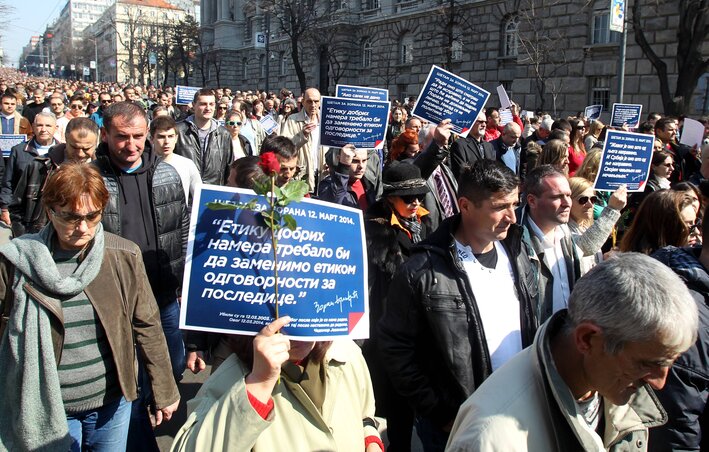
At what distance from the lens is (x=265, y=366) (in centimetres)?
193

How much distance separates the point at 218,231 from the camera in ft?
7.17

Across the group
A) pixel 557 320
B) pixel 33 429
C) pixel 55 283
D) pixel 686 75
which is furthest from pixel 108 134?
pixel 686 75

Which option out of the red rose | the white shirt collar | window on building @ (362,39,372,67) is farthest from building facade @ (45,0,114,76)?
the red rose

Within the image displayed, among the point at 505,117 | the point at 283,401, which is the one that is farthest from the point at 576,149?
the point at 283,401

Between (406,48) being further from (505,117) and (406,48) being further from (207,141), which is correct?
(207,141)

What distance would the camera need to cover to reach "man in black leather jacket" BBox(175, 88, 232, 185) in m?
6.80

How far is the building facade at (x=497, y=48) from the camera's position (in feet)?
78.1

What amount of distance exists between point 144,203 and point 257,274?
1872 millimetres

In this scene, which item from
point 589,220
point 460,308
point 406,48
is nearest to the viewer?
point 460,308

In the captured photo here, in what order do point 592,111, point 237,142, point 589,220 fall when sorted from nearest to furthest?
point 589,220 < point 237,142 < point 592,111

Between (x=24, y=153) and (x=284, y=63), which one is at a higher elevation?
(x=284, y=63)

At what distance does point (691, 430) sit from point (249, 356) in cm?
182

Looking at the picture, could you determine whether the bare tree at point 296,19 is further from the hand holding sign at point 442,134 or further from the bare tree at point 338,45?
the hand holding sign at point 442,134

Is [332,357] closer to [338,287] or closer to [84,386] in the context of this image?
[338,287]
